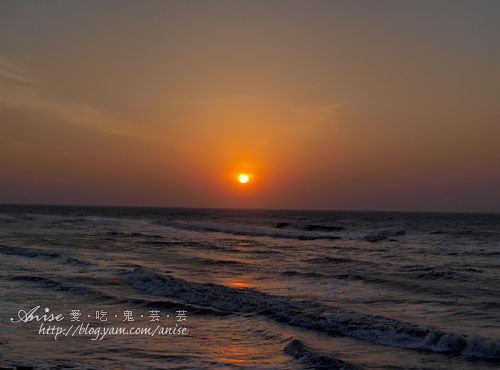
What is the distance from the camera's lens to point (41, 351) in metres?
10.7

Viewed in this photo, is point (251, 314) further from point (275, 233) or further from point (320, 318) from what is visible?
point (275, 233)

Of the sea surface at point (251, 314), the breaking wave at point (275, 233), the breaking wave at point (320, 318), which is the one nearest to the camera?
the sea surface at point (251, 314)

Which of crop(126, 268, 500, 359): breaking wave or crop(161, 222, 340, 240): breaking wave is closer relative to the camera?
crop(126, 268, 500, 359): breaking wave

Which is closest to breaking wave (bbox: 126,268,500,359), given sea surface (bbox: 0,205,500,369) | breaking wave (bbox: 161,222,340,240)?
sea surface (bbox: 0,205,500,369)

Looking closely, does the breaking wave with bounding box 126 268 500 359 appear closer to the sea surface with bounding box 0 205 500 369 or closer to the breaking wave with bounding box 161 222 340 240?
the sea surface with bounding box 0 205 500 369

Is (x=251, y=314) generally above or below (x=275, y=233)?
above

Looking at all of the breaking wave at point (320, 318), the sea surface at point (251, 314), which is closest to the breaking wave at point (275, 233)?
the sea surface at point (251, 314)

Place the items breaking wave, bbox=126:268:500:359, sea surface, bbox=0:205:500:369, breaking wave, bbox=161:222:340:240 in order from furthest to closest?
breaking wave, bbox=161:222:340:240 < breaking wave, bbox=126:268:500:359 < sea surface, bbox=0:205:500:369

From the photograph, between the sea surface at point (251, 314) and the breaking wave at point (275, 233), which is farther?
the breaking wave at point (275, 233)

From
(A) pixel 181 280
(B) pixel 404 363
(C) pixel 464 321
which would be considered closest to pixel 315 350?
(B) pixel 404 363

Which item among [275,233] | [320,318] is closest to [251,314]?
[320,318]

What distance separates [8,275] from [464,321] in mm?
18732

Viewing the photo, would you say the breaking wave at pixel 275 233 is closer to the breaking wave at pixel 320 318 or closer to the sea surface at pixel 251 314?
the sea surface at pixel 251 314

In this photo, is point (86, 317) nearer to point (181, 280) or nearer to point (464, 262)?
point (181, 280)
